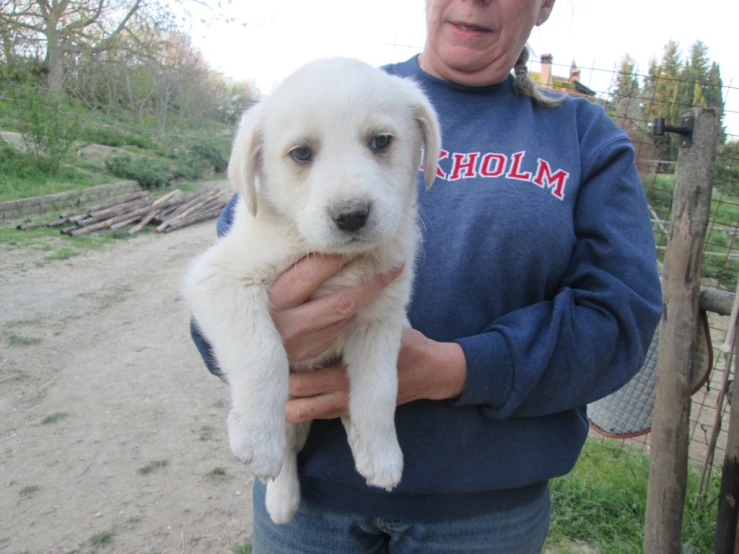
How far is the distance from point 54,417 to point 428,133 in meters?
4.98

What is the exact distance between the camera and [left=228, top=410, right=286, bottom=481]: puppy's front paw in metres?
1.66

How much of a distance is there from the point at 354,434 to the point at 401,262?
1.77 ft

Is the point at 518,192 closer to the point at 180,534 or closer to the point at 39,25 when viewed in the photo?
the point at 180,534

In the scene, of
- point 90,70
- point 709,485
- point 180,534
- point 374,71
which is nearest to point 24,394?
point 180,534

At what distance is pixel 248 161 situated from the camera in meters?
1.86

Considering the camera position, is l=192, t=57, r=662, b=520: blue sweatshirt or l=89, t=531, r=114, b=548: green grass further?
l=89, t=531, r=114, b=548: green grass

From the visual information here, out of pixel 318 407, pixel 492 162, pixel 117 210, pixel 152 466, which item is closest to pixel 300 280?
pixel 318 407

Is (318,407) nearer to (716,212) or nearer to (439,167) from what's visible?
(439,167)

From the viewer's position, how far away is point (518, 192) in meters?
1.80

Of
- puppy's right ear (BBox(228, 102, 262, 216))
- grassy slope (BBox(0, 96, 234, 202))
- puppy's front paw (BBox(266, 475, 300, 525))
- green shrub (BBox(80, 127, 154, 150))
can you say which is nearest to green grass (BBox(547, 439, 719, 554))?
puppy's front paw (BBox(266, 475, 300, 525))

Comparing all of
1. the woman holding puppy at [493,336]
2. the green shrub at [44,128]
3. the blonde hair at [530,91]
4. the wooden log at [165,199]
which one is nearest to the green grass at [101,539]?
the woman holding puppy at [493,336]

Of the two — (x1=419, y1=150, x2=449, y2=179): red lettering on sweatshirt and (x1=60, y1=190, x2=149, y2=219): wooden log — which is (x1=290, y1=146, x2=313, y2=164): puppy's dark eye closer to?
(x1=419, y1=150, x2=449, y2=179): red lettering on sweatshirt

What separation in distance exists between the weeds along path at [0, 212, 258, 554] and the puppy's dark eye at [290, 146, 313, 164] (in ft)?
10.4

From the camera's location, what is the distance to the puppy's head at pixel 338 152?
1.66 m
